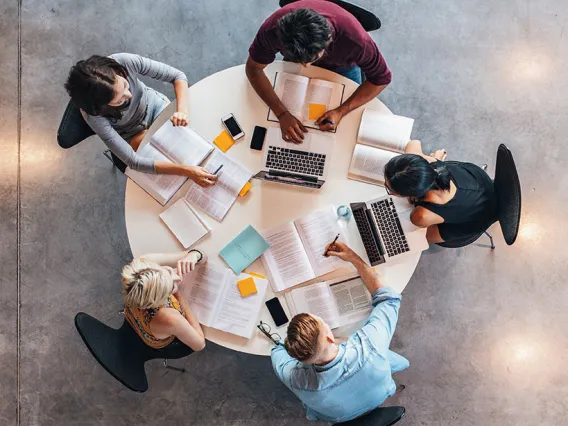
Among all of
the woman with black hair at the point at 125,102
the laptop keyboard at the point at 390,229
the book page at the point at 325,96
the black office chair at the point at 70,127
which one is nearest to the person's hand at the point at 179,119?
the woman with black hair at the point at 125,102

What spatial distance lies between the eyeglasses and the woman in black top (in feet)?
2.81

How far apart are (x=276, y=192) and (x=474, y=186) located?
3.15ft

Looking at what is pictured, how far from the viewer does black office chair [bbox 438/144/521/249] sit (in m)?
2.27

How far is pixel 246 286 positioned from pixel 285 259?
23 centimetres

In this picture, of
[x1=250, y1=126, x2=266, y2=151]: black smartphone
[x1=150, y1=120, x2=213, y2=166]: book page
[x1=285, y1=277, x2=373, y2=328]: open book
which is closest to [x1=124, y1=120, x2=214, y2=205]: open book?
[x1=150, y1=120, x2=213, y2=166]: book page

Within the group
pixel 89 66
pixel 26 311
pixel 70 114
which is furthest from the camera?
pixel 26 311

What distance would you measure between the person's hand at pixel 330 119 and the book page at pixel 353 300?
29.2 inches

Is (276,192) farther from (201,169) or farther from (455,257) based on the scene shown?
(455,257)

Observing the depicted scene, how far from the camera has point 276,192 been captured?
96.0 inches

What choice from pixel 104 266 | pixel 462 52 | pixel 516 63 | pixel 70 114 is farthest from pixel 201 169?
pixel 516 63

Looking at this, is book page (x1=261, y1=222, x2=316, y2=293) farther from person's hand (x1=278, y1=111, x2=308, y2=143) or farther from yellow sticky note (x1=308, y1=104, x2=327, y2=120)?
yellow sticky note (x1=308, y1=104, x2=327, y2=120)

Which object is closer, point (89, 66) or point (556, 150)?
point (89, 66)

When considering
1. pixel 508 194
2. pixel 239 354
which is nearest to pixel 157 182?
pixel 239 354

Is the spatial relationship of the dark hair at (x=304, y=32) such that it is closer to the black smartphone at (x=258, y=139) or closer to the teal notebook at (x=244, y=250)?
the black smartphone at (x=258, y=139)
